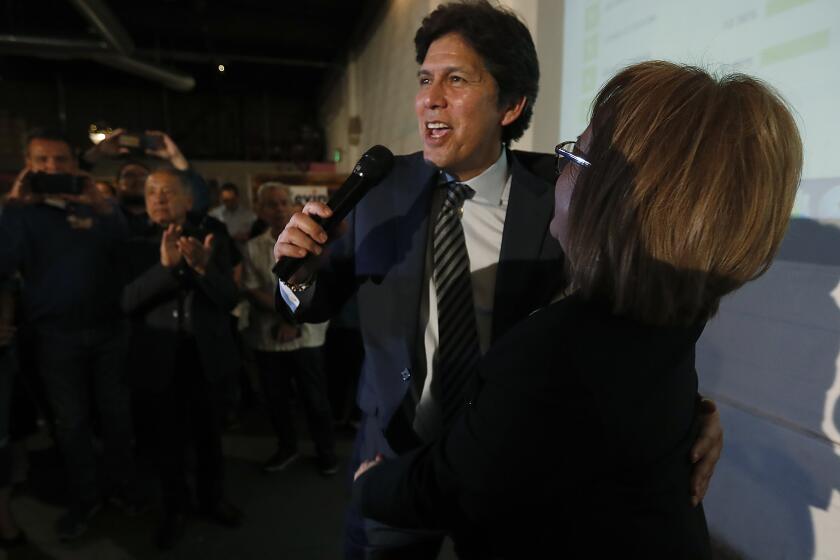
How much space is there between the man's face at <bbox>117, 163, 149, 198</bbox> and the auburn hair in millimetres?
3139

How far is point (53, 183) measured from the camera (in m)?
2.10

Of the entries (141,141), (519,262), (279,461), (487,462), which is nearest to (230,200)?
(141,141)

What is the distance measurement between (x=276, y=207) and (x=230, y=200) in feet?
11.2

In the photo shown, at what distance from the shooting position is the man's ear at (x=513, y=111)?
126cm

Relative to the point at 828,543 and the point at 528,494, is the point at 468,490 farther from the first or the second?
the point at 828,543

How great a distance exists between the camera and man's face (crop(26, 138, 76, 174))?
216 cm

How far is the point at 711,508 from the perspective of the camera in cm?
161

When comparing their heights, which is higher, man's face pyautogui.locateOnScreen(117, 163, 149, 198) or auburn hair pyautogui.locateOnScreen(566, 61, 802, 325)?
man's face pyautogui.locateOnScreen(117, 163, 149, 198)

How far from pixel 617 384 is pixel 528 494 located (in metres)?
0.19

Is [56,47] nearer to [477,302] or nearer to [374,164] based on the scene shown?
[374,164]

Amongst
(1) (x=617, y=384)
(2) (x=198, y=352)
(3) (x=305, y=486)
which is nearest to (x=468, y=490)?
(1) (x=617, y=384)

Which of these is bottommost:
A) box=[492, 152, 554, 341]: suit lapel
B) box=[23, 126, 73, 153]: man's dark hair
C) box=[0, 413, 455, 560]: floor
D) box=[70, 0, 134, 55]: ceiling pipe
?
box=[0, 413, 455, 560]: floor

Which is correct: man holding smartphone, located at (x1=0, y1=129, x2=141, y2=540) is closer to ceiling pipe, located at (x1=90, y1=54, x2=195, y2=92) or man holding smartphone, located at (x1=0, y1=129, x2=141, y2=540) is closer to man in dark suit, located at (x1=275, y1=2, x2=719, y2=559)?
man in dark suit, located at (x1=275, y1=2, x2=719, y2=559)

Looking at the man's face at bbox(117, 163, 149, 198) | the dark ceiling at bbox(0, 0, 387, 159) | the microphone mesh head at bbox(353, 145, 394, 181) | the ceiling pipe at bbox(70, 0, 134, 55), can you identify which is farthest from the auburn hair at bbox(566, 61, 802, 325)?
the ceiling pipe at bbox(70, 0, 134, 55)
